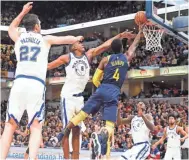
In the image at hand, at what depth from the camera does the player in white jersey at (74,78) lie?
6.90 metres

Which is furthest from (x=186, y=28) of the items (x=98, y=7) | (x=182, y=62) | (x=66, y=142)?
(x=98, y=7)

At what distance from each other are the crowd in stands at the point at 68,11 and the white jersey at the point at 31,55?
23.2m

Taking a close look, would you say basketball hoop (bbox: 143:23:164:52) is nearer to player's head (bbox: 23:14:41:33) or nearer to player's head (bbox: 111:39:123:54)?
player's head (bbox: 111:39:123:54)

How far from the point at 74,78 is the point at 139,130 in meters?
1.86

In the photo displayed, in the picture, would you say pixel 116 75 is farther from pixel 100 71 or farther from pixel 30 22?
pixel 30 22

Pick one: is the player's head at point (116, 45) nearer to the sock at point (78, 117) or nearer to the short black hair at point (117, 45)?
the short black hair at point (117, 45)

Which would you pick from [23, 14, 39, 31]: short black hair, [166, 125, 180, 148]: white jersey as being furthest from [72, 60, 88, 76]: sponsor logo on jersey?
[166, 125, 180, 148]: white jersey

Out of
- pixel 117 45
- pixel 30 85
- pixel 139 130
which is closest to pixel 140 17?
pixel 117 45

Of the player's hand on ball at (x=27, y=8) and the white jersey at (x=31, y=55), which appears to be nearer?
the white jersey at (x=31, y=55)

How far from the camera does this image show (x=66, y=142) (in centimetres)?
679

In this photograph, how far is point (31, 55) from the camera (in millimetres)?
5105

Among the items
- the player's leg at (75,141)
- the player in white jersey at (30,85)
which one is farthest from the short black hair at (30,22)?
the player's leg at (75,141)

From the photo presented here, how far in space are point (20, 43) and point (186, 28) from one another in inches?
203

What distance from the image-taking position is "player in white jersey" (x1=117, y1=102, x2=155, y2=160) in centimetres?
771
